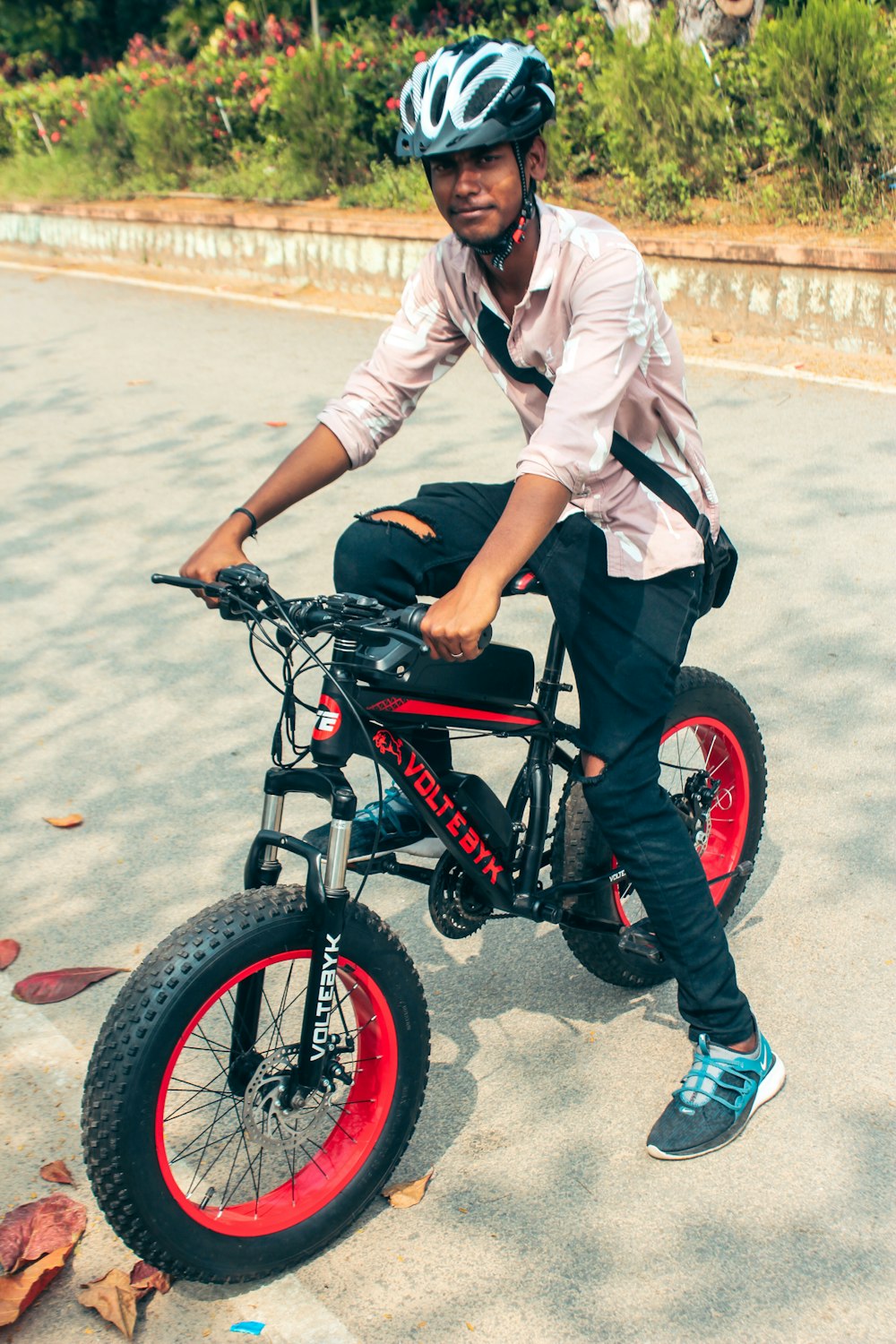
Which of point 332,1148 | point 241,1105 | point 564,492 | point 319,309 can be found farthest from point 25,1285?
point 319,309

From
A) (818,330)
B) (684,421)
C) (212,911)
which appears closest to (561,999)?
(212,911)

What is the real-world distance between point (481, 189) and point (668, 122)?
8935mm

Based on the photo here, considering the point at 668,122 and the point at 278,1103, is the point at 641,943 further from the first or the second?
the point at 668,122

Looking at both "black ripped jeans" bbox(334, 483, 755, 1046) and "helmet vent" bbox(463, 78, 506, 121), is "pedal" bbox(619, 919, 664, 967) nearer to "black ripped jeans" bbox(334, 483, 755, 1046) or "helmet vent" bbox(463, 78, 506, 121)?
"black ripped jeans" bbox(334, 483, 755, 1046)

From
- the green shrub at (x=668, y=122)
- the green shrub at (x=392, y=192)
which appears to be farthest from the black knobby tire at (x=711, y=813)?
the green shrub at (x=392, y=192)

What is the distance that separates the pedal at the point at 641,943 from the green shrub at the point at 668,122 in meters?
8.60

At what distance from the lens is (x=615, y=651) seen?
289cm

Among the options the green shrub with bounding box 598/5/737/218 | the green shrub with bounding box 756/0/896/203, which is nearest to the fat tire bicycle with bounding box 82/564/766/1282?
the green shrub with bounding box 756/0/896/203

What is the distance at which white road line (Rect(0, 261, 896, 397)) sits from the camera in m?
8.23

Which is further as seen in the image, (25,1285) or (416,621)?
(25,1285)

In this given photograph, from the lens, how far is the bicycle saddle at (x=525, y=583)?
2.92 meters

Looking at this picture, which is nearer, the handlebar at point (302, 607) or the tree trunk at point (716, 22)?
the handlebar at point (302, 607)

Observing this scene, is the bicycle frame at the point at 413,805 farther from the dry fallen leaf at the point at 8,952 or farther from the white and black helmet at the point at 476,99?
the dry fallen leaf at the point at 8,952

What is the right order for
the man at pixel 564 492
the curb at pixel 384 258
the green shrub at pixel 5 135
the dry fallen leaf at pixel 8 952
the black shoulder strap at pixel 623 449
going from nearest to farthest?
the man at pixel 564 492, the black shoulder strap at pixel 623 449, the dry fallen leaf at pixel 8 952, the curb at pixel 384 258, the green shrub at pixel 5 135
